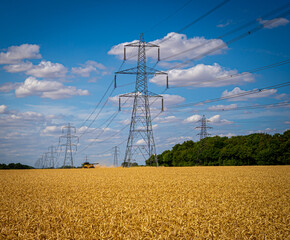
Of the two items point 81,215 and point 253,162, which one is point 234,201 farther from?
point 253,162

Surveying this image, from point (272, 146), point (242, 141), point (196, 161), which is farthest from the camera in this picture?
point (196, 161)

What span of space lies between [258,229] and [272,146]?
245 ft

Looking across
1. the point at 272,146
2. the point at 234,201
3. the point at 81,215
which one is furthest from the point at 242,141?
the point at 81,215

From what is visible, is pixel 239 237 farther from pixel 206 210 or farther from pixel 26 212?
pixel 26 212

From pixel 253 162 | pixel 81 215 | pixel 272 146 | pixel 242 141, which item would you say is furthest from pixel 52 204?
pixel 242 141

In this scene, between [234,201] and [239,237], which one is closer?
[239,237]

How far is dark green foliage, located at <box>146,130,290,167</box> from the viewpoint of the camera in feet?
250

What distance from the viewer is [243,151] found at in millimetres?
83938

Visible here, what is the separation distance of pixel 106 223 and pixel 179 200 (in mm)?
5144

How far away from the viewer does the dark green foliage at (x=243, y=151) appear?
250ft

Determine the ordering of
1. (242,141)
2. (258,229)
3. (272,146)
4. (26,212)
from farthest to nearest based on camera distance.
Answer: (242,141) → (272,146) → (26,212) → (258,229)

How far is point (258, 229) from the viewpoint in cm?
905

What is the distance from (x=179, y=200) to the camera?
44.6 ft

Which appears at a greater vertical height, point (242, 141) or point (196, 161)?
point (242, 141)
